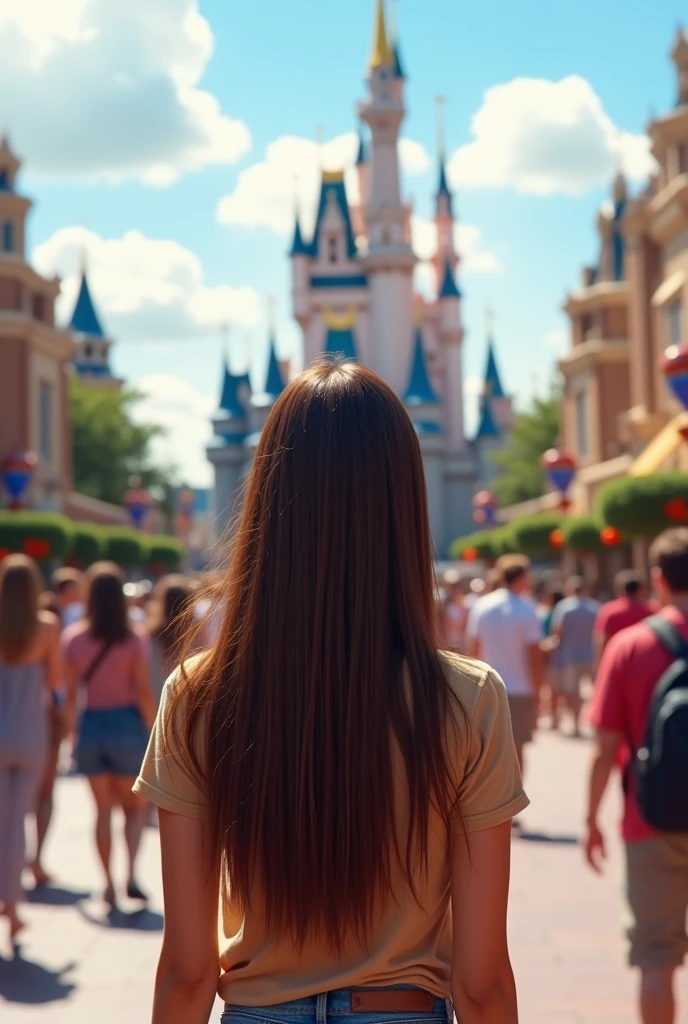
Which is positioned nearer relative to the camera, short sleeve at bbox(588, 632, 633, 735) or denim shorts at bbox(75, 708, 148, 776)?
short sleeve at bbox(588, 632, 633, 735)

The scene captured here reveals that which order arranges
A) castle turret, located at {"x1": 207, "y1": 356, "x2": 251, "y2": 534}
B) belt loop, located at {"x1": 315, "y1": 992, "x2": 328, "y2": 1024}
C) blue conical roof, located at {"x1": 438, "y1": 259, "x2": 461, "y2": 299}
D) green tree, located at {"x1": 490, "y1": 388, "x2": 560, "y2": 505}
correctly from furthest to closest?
1. blue conical roof, located at {"x1": 438, "y1": 259, "x2": 461, "y2": 299}
2. castle turret, located at {"x1": 207, "y1": 356, "x2": 251, "y2": 534}
3. green tree, located at {"x1": 490, "y1": 388, "x2": 560, "y2": 505}
4. belt loop, located at {"x1": 315, "y1": 992, "x2": 328, "y2": 1024}

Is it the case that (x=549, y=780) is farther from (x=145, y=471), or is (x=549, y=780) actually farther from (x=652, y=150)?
(x=145, y=471)

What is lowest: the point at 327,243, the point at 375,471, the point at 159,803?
the point at 159,803

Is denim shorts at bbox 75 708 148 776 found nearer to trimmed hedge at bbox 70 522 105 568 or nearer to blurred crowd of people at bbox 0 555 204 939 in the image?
blurred crowd of people at bbox 0 555 204 939

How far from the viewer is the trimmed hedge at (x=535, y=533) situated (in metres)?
38.3

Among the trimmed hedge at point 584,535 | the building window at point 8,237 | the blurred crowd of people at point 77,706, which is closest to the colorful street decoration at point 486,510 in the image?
the building window at point 8,237

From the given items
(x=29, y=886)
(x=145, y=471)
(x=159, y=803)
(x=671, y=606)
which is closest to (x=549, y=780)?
(x=29, y=886)

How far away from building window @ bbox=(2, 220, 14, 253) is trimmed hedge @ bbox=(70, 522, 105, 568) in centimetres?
1133

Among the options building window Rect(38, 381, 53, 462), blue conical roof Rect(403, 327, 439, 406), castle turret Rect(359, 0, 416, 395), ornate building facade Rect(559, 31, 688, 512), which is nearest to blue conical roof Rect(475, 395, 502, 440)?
castle turret Rect(359, 0, 416, 395)

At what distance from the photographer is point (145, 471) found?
258 feet

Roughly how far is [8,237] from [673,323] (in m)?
23.5

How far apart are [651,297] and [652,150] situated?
11.8 ft

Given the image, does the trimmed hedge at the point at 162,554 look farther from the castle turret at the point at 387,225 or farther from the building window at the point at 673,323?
the castle turret at the point at 387,225

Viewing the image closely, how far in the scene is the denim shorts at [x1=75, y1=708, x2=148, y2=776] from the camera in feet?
26.4
